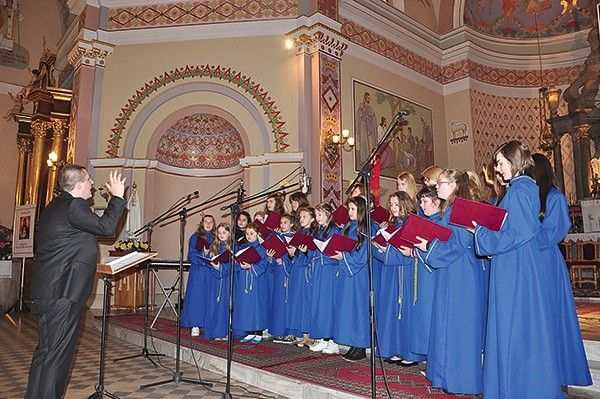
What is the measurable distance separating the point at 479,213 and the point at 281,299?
3335 millimetres

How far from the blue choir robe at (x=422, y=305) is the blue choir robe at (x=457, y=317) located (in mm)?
→ 371

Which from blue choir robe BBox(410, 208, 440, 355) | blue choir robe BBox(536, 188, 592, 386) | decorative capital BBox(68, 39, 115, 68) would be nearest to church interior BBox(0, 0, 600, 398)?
decorative capital BBox(68, 39, 115, 68)

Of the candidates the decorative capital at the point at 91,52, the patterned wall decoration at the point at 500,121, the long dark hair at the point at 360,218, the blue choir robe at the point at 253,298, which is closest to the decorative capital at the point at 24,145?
the decorative capital at the point at 91,52

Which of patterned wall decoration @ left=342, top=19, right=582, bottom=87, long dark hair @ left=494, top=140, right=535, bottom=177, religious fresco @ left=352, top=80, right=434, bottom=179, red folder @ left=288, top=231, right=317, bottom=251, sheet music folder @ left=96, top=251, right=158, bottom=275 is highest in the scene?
patterned wall decoration @ left=342, top=19, right=582, bottom=87

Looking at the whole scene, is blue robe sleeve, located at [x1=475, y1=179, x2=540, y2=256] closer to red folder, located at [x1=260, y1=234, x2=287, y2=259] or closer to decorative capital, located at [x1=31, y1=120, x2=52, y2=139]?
red folder, located at [x1=260, y1=234, x2=287, y2=259]

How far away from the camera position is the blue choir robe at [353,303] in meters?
4.40

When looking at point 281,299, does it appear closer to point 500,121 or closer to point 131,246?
point 131,246

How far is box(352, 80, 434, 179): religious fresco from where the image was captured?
1037cm

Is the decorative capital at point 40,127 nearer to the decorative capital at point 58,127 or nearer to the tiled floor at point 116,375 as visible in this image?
the decorative capital at point 58,127

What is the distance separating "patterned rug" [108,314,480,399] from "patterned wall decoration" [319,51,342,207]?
166 inches

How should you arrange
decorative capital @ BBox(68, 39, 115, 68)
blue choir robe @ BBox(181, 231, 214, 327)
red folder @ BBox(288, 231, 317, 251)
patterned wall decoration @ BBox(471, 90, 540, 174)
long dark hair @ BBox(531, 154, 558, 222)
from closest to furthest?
long dark hair @ BBox(531, 154, 558, 222)
red folder @ BBox(288, 231, 317, 251)
blue choir robe @ BBox(181, 231, 214, 327)
decorative capital @ BBox(68, 39, 115, 68)
patterned wall decoration @ BBox(471, 90, 540, 174)

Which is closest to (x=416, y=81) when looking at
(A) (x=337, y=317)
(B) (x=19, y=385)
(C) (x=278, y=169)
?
(C) (x=278, y=169)

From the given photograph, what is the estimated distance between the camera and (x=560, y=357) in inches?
114

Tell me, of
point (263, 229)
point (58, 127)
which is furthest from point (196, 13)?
point (263, 229)
